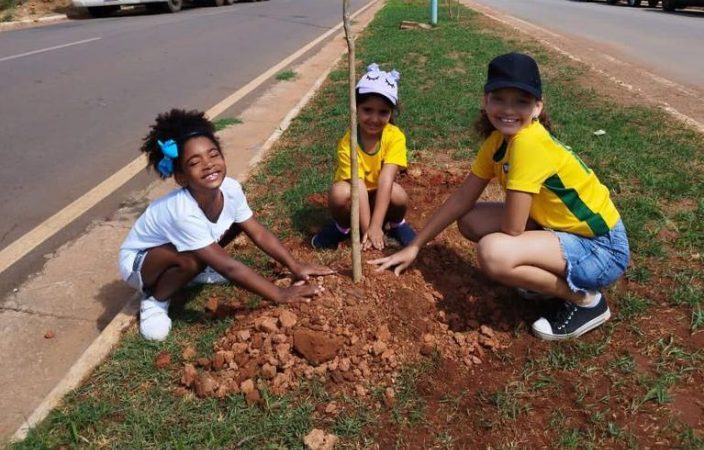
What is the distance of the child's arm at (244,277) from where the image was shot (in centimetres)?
255

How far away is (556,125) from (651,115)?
1.04m

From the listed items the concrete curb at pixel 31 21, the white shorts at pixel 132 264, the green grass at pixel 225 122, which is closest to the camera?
the white shorts at pixel 132 264

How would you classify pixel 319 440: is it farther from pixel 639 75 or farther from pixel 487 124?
pixel 639 75

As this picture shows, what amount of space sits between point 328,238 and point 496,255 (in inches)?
51.5

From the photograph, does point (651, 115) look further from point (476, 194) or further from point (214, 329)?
point (214, 329)

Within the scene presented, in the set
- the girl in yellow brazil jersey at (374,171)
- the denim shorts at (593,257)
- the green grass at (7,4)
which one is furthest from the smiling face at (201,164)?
the green grass at (7,4)

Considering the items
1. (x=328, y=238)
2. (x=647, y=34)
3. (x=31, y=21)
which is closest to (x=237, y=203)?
(x=328, y=238)

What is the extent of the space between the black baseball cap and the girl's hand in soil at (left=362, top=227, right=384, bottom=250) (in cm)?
116

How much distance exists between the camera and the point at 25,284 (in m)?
3.23

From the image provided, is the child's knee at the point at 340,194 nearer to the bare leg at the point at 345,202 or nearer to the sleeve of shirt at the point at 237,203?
the bare leg at the point at 345,202

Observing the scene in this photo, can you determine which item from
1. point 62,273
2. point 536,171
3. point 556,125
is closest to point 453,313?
point 536,171

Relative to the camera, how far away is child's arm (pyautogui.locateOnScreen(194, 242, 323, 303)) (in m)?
2.55

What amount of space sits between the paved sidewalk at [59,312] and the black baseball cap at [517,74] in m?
2.24

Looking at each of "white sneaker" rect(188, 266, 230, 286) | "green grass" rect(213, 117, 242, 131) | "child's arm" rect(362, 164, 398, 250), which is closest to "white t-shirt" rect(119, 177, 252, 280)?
"white sneaker" rect(188, 266, 230, 286)
